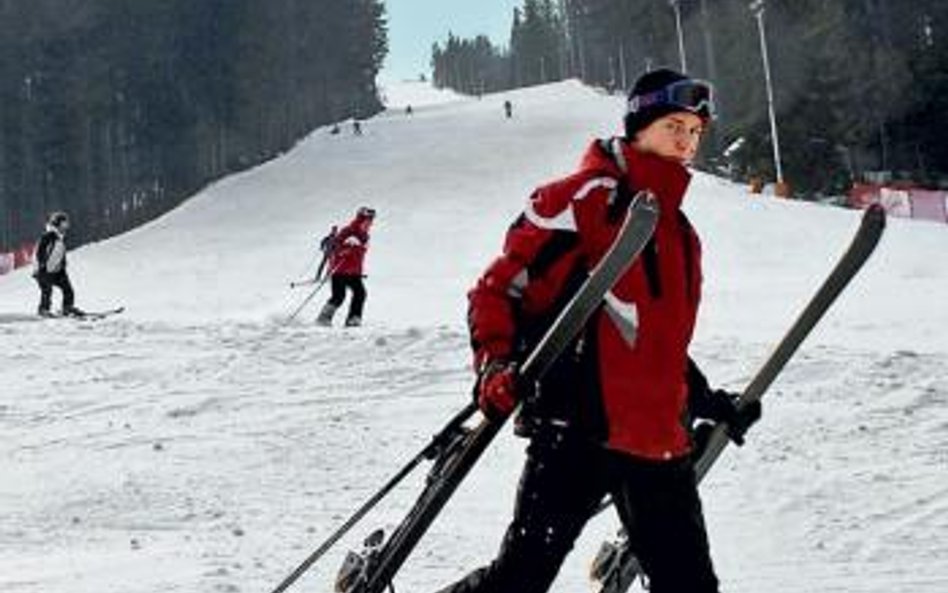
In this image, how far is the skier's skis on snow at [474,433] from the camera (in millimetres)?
3215

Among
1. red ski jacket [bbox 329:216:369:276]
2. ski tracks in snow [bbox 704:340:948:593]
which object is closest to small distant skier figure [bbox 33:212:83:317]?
red ski jacket [bbox 329:216:369:276]

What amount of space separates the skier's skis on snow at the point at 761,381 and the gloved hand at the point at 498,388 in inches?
25.7

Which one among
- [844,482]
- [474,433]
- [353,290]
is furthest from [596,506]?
[353,290]

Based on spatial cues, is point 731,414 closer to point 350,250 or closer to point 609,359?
point 609,359

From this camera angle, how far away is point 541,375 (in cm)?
336

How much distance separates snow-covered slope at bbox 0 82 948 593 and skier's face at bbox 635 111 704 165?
235 cm

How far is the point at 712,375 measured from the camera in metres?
10.6

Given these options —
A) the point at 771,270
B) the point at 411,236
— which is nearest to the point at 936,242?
the point at 771,270

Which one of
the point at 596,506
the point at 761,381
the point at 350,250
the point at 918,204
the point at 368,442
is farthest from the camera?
the point at 918,204

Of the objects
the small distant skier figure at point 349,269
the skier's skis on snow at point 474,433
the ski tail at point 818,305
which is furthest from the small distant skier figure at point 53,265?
the ski tail at point 818,305

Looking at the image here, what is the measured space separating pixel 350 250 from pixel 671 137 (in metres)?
13.1

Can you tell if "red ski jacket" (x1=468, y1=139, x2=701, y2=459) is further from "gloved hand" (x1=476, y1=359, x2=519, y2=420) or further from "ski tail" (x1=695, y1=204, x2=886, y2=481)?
"ski tail" (x1=695, y1=204, x2=886, y2=481)

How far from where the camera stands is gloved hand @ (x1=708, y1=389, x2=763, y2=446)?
3.86 m

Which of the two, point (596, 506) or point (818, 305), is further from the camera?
point (818, 305)
